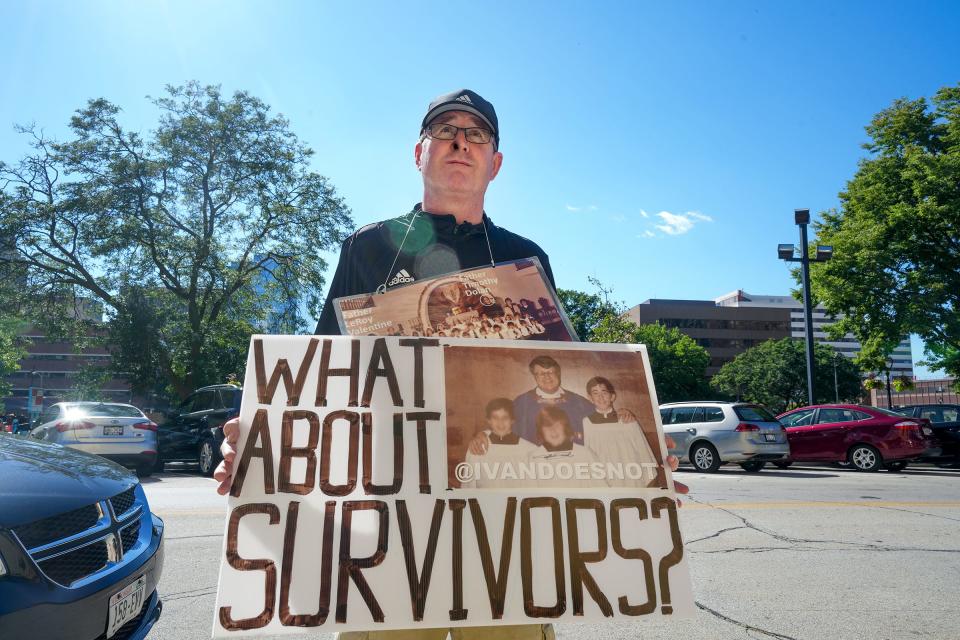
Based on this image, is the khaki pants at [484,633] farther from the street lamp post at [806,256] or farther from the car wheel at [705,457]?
the street lamp post at [806,256]

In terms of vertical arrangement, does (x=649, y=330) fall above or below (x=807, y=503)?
above

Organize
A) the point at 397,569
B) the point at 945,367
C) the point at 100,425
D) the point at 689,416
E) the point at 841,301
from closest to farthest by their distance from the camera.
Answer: the point at 397,569, the point at 100,425, the point at 689,416, the point at 841,301, the point at 945,367

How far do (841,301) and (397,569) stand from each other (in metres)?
22.1

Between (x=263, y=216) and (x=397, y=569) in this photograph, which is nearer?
(x=397, y=569)

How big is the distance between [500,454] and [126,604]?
2247 millimetres

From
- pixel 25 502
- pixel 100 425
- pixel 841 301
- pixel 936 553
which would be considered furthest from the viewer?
pixel 841 301

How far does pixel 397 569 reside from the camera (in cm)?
155

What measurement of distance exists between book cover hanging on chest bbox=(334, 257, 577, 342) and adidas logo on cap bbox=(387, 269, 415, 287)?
6cm

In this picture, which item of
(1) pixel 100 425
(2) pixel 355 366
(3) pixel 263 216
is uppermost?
(3) pixel 263 216

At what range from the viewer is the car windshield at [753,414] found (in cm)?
1341

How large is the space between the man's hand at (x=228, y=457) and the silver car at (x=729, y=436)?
1199 centimetres

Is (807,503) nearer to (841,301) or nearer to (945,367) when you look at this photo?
(841,301)

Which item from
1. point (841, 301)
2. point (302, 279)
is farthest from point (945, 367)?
point (302, 279)

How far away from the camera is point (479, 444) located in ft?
5.59
